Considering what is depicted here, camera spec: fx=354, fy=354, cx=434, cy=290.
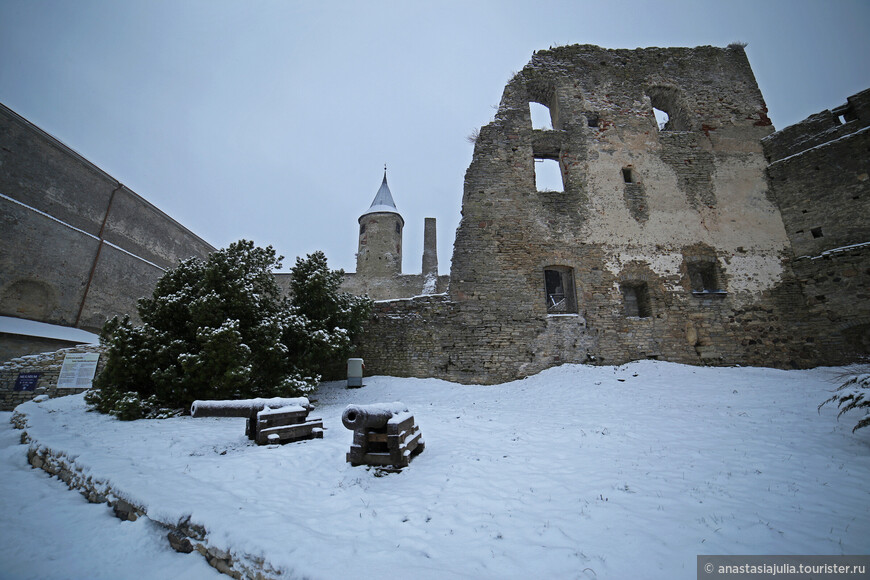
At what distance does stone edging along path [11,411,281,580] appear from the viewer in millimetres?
2607

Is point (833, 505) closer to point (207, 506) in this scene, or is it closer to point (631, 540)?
point (631, 540)

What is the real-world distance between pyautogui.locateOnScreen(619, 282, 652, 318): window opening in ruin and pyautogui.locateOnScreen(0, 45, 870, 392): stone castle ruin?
55 mm

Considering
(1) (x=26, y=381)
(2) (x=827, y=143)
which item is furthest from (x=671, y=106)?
(1) (x=26, y=381)

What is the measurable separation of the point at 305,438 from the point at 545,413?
4397mm

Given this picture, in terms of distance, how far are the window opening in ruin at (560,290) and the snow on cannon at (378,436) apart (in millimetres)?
6904

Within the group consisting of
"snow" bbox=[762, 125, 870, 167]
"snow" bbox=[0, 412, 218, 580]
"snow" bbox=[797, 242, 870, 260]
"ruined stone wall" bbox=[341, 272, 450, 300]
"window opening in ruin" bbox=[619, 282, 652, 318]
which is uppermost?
"snow" bbox=[762, 125, 870, 167]

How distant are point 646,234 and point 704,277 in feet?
7.71

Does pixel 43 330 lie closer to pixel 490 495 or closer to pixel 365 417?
pixel 365 417

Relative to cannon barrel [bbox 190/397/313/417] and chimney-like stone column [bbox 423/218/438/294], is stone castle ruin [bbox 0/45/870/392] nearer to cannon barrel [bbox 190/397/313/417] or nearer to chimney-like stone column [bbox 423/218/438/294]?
cannon barrel [bbox 190/397/313/417]

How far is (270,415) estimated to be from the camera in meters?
5.40

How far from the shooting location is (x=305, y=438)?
5.73 meters

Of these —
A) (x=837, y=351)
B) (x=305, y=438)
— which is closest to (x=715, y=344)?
(x=837, y=351)

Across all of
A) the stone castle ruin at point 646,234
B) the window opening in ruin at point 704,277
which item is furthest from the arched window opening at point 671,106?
the window opening in ruin at point 704,277

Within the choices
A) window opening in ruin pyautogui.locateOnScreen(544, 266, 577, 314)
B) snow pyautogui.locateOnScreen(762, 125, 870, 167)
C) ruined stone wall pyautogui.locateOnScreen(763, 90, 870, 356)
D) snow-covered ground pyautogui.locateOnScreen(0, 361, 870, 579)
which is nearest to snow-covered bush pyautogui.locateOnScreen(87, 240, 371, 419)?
snow-covered ground pyautogui.locateOnScreen(0, 361, 870, 579)
